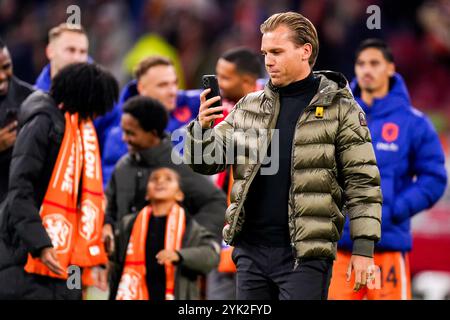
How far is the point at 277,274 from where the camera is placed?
5.05 metres

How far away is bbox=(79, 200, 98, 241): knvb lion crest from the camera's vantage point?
6.26 metres

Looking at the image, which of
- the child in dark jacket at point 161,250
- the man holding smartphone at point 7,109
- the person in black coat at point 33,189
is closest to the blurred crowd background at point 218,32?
the child in dark jacket at point 161,250

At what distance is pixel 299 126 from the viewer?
5.05 metres

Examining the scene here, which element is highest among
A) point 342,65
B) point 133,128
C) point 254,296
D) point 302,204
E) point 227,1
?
point 227,1

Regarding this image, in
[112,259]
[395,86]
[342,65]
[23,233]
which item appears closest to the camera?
[23,233]

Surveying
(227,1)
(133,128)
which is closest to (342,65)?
(227,1)

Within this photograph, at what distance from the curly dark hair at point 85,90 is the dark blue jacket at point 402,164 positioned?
6.22 feet

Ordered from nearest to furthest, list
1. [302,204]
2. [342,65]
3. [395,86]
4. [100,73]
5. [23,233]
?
[302,204], [23,233], [100,73], [395,86], [342,65]

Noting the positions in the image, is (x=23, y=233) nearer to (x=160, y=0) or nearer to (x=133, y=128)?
(x=133, y=128)

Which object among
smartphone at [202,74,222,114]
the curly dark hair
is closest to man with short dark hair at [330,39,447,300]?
the curly dark hair

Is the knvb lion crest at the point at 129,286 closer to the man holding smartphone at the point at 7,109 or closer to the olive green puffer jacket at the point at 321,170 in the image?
the man holding smartphone at the point at 7,109

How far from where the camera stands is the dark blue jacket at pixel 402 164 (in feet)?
24.1

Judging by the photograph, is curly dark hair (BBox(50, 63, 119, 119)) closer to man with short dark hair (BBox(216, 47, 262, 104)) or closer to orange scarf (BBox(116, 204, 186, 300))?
orange scarf (BBox(116, 204, 186, 300))

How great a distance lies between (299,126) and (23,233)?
5.60ft
